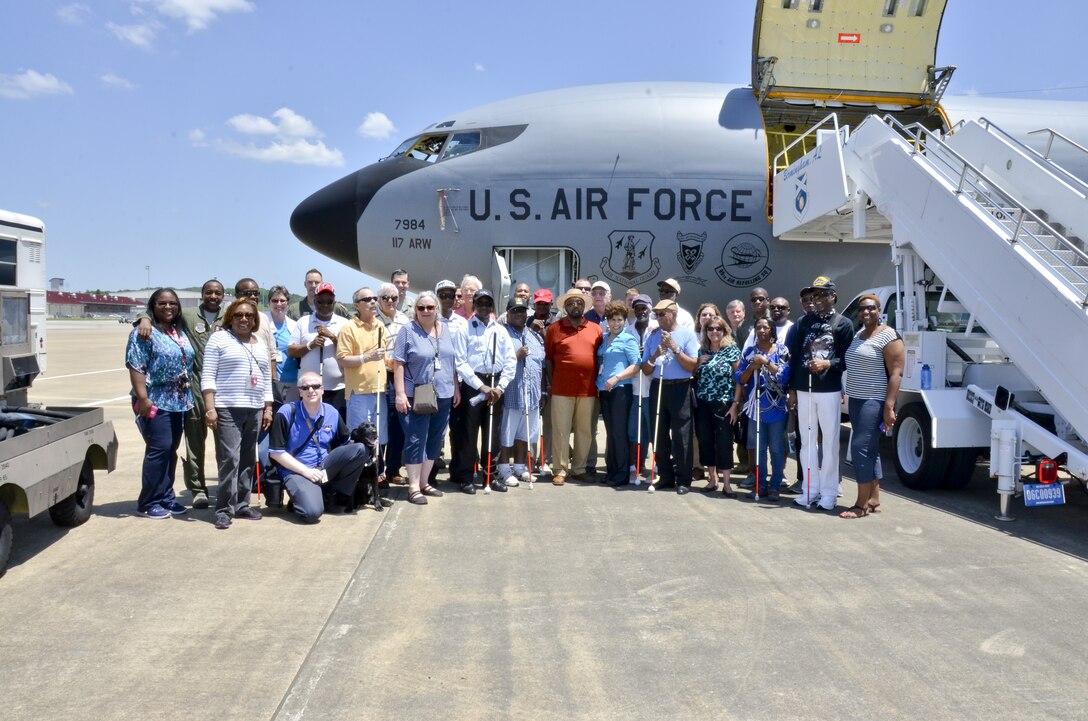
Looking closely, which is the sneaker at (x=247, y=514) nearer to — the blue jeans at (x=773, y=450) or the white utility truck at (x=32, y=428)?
the white utility truck at (x=32, y=428)

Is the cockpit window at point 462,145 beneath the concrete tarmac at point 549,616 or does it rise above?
above

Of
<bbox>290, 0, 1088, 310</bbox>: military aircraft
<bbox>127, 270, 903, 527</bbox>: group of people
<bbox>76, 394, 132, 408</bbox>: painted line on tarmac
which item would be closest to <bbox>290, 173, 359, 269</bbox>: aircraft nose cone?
<bbox>290, 0, 1088, 310</bbox>: military aircraft

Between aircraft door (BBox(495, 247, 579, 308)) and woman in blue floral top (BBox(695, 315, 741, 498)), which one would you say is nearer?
woman in blue floral top (BBox(695, 315, 741, 498))

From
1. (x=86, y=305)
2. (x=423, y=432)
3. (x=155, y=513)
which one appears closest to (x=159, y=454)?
(x=155, y=513)

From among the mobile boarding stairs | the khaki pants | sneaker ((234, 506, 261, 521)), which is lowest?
sneaker ((234, 506, 261, 521))

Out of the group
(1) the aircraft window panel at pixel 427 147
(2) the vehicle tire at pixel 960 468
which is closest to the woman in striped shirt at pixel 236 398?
(1) the aircraft window panel at pixel 427 147

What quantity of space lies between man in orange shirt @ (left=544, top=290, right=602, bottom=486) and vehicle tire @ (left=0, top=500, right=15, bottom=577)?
428 cm

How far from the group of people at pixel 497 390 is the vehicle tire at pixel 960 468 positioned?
3.80 ft

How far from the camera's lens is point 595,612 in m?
4.34

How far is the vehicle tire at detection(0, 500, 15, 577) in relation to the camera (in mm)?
4660

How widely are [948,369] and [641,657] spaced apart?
5.32m

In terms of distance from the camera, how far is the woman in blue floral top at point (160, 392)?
6.03m

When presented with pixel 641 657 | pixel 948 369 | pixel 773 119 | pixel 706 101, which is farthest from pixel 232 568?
pixel 773 119

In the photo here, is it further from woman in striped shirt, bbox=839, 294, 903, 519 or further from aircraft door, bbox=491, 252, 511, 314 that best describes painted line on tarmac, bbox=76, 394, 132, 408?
woman in striped shirt, bbox=839, 294, 903, 519
